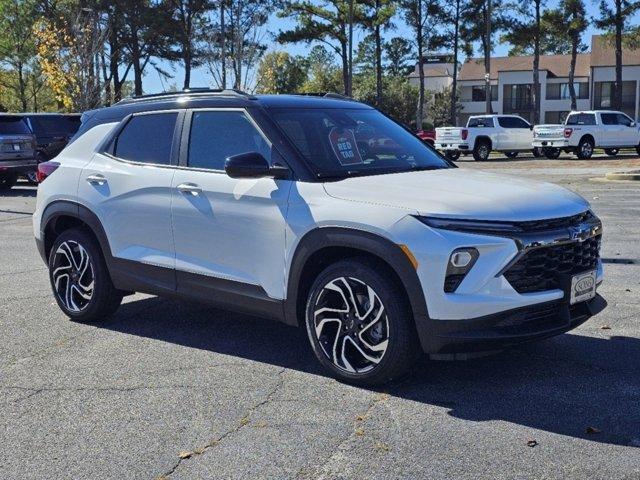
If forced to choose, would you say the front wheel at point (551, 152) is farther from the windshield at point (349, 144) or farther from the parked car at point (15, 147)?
the windshield at point (349, 144)

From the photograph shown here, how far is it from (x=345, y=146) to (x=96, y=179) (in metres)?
2.12

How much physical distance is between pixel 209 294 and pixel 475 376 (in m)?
1.91

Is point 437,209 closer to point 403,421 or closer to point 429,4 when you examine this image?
point 403,421

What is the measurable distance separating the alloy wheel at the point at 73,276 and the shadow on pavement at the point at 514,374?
1.03ft

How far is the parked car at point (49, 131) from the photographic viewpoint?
21.0 metres

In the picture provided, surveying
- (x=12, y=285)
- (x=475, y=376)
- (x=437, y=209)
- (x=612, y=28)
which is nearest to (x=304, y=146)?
(x=437, y=209)

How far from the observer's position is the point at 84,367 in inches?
217

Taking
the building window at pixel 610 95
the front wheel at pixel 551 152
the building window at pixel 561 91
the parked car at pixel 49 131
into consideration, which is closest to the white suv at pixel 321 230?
the parked car at pixel 49 131

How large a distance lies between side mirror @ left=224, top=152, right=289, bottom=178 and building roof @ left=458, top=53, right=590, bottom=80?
76739 mm

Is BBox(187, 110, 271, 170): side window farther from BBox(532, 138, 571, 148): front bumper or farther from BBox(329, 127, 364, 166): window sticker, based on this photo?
BBox(532, 138, 571, 148): front bumper

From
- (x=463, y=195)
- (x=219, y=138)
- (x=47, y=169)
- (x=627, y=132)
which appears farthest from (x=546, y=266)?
(x=627, y=132)

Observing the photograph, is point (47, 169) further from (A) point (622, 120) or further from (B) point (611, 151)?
(B) point (611, 151)

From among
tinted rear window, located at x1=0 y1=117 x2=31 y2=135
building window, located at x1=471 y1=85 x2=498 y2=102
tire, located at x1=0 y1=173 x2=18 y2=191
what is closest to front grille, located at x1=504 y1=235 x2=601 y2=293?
tinted rear window, located at x1=0 y1=117 x2=31 y2=135

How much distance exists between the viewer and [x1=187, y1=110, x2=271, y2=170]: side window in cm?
557
